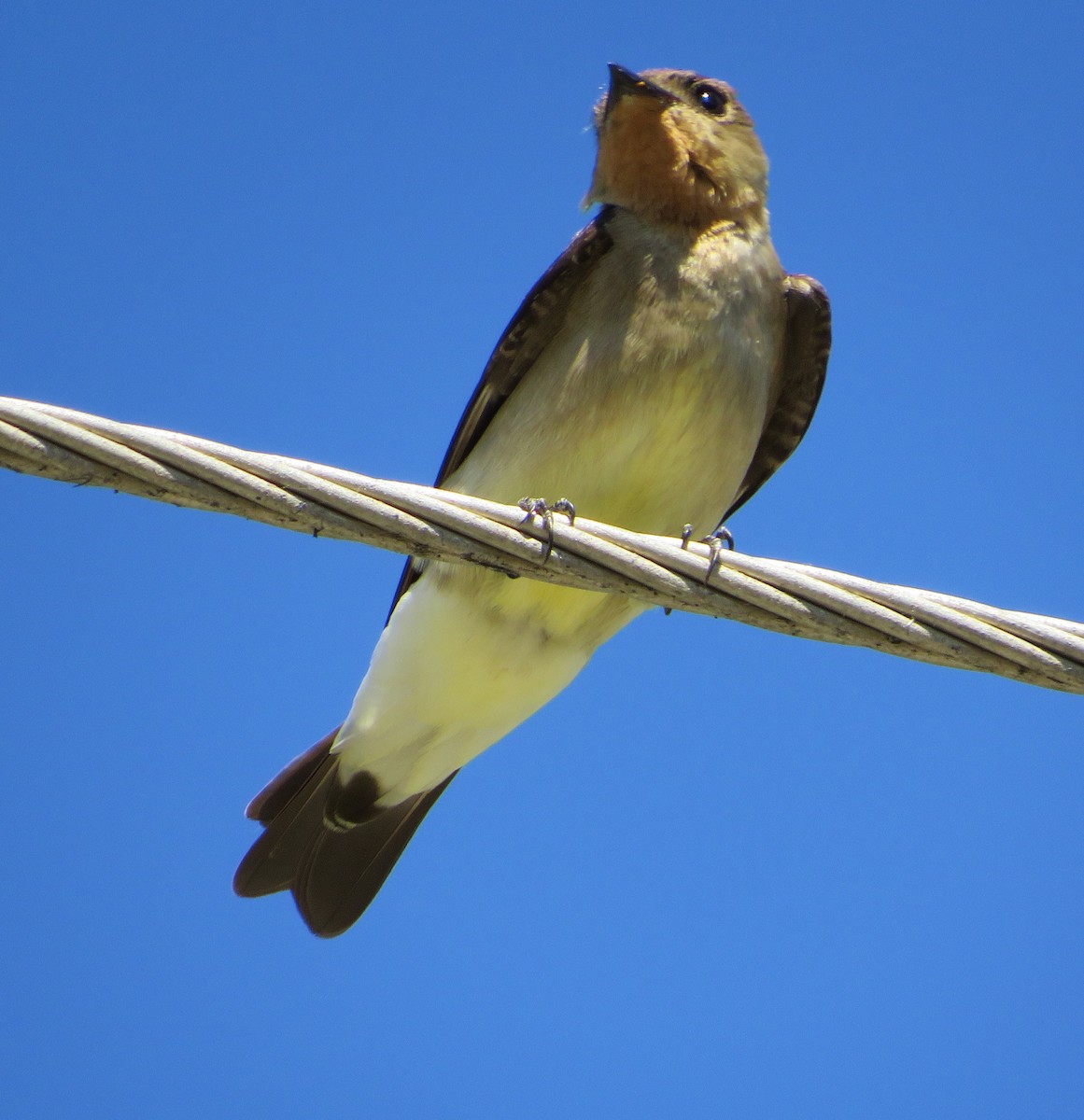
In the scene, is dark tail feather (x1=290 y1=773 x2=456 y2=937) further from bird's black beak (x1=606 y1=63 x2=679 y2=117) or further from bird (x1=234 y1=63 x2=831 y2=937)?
bird's black beak (x1=606 y1=63 x2=679 y2=117)

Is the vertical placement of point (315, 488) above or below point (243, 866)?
above

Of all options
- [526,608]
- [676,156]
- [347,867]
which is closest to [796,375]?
[676,156]

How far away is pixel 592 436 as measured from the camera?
15.9ft

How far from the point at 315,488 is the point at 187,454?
0.80ft

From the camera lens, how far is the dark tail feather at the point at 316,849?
553 centimetres

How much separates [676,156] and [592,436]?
128 centimetres

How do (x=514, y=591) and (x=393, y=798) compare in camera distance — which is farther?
(x=393, y=798)

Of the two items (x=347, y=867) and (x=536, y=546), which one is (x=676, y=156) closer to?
(x=347, y=867)

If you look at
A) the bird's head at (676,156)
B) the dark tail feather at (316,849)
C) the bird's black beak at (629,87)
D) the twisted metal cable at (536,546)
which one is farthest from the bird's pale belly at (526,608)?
the twisted metal cable at (536,546)

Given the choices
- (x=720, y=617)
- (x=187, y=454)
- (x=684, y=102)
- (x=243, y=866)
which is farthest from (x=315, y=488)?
(x=684, y=102)

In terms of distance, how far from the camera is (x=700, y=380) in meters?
4.89

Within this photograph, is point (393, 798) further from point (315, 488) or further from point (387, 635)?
point (315, 488)

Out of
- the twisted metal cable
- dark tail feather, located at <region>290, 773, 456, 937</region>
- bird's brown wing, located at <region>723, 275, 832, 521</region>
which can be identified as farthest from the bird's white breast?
the twisted metal cable

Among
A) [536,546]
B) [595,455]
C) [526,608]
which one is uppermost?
[595,455]
